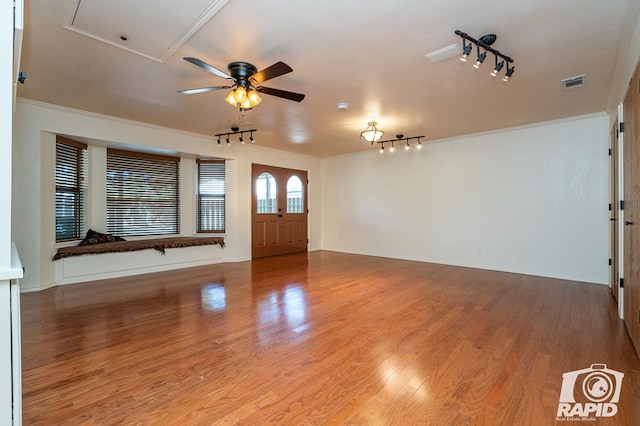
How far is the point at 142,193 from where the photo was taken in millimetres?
5836

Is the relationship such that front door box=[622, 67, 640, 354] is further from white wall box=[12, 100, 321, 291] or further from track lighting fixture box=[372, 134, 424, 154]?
white wall box=[12, 100, 321, 291]

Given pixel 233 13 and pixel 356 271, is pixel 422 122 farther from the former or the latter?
pixel 233 13

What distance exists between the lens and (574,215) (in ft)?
15.9

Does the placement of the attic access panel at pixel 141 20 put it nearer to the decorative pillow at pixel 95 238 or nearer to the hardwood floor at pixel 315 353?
the hardwood floor at pixel 315 353

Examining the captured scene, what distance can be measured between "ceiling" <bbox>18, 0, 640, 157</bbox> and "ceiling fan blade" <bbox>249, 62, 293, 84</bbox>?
0.72 feet

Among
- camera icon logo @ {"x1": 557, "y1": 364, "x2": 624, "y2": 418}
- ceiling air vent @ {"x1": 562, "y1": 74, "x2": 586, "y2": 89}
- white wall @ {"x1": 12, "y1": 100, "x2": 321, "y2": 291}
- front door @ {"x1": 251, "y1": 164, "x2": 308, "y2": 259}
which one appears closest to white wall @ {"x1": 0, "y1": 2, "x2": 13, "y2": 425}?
camera icon logo @ {"x1": 557, "y1": 364, "x2": 624, "y2": 418}

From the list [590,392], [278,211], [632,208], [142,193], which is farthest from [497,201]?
[142,193]

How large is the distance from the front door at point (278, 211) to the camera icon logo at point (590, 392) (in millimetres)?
5885

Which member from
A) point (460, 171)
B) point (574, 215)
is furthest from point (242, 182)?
point (574, 215)

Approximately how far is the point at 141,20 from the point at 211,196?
14.8ft

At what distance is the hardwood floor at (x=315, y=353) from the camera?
1.76m

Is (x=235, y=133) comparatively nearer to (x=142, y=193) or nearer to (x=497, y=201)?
(x=142, y=193)

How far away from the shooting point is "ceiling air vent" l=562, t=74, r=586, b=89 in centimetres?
338

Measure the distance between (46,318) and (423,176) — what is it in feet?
21.0
